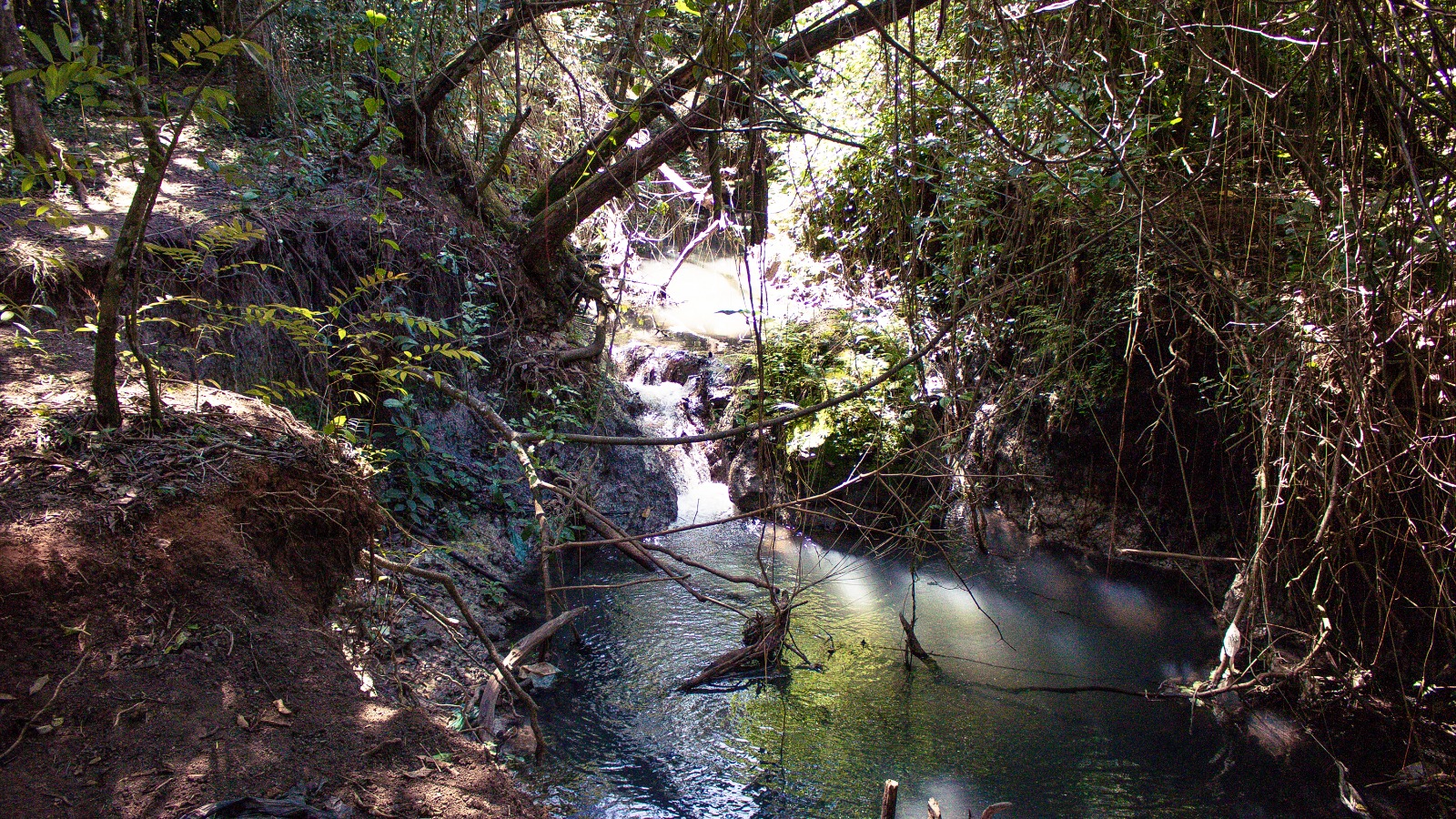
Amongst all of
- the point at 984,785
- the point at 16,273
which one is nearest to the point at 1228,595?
the point at 984,785

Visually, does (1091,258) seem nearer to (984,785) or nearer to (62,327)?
(984,785)

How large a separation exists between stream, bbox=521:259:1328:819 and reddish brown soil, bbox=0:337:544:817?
5.37 feet

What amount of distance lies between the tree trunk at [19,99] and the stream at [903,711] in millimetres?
4372

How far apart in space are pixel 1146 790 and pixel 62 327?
19.8 feet

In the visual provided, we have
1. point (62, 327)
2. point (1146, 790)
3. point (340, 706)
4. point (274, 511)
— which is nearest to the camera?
point (340, 706)

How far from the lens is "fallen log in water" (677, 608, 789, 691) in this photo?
15.0 feet

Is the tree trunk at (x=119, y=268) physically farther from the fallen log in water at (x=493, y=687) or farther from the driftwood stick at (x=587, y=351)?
the driftwood stick at (x=587, y=351)

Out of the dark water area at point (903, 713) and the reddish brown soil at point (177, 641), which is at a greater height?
the reddish brown soil at point (177, 641)

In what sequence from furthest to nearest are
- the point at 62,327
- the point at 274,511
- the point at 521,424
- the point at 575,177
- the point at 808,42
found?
the point at 575,177
the point at 521,424
the point at 808,42
the point at 62,327
the point at 274,511

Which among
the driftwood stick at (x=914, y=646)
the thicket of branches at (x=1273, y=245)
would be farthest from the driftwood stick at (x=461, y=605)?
the driftwood stick at (x=914, y=646)

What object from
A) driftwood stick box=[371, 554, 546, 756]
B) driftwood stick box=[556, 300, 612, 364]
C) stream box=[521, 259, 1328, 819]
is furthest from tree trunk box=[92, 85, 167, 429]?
driftwood stick box=[556, 300, 612, 364]

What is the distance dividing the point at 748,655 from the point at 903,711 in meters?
1.02

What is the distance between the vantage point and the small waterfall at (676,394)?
8750 mm

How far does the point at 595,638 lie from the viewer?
5211mm
